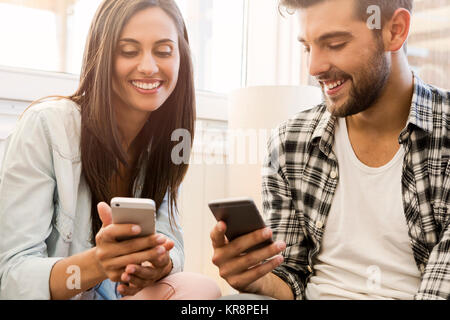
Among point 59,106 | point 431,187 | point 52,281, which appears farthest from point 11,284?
point 431,187

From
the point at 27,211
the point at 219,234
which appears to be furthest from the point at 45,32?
the point at 219,234

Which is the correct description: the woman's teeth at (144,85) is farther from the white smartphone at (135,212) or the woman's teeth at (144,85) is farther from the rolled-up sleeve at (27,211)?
the white smartphone at (135,212)

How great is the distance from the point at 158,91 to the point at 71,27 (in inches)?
20.7

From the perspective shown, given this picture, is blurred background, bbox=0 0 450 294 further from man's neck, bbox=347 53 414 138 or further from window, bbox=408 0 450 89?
man's neck, bbox=347 53 414 138

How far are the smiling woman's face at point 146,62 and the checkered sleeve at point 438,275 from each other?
651mm

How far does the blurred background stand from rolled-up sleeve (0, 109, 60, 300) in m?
0.39

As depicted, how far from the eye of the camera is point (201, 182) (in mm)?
1738

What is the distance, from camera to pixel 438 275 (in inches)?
35.9

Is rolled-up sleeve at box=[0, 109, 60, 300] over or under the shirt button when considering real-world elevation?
over

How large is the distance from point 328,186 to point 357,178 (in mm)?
62

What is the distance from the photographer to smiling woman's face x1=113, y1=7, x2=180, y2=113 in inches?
44.1

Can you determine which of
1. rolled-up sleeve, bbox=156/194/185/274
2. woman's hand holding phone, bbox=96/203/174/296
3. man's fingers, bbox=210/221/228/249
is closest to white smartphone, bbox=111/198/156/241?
woman's hand holding phone, bbox=96/203/174/296

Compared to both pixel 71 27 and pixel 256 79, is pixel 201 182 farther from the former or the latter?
pixel 71 27

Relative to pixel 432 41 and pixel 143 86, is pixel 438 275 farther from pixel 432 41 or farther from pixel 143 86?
pixel 432 41
